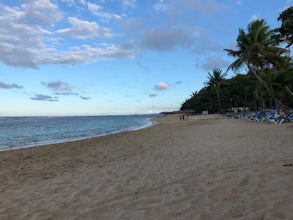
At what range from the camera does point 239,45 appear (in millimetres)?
32906

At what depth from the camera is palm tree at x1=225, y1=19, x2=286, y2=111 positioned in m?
30.9

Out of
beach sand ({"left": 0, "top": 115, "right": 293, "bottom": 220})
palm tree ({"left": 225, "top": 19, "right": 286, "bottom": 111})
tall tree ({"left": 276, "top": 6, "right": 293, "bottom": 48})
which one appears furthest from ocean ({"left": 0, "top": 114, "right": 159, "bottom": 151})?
tall tree ({"left": 276, "top": 6, "right": 293, "bottom": 48})

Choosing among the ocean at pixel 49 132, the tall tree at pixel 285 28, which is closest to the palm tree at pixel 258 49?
the tall tree at pixel 285 28

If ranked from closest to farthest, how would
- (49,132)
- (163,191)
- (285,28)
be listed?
(163,191) < (285,28) < (49,132)

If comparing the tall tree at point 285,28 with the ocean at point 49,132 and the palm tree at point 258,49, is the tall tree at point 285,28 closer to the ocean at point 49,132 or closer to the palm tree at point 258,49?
the palm tree at point 258,49

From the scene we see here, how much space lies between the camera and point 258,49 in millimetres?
30844

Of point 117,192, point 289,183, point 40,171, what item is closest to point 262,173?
point 289,183

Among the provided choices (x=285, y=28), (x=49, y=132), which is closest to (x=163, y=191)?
(x=285, y=28)

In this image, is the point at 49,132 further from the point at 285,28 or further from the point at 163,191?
the point at 163,191

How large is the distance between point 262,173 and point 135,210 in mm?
2875

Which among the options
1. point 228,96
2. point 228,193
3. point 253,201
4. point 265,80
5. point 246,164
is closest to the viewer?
point 253,201

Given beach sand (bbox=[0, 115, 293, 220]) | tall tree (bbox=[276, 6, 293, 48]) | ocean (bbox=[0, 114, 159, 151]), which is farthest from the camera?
tall tree (bbox=[276, 6, 293, 48])

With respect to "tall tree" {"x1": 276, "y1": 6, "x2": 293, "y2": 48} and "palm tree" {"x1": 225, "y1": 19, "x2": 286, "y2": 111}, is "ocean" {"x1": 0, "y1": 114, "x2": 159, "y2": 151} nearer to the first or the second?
"palm tree" {"x1": 225, "y1": 19, "x2": 286, "y2": 111}

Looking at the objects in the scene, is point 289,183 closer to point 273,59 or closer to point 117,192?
point 117,192
